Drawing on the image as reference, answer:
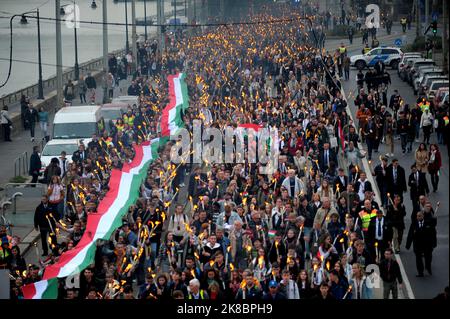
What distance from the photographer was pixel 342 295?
16.2 meters

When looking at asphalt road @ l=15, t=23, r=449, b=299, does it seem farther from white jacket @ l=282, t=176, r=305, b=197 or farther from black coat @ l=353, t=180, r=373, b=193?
white jacket @ l=282, t=176, r=305, b=197

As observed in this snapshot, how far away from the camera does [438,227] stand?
374 inches

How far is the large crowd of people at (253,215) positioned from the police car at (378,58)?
65.0 feet

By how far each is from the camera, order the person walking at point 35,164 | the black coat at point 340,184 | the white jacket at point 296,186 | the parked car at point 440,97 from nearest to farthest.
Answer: the white jacket at point 296,186 → the black coat at point 340,184 → the person walking at point 35,164 → the parked car at point 440,97

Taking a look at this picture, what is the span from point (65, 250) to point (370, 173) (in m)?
12.0

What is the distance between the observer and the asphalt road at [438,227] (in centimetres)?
879

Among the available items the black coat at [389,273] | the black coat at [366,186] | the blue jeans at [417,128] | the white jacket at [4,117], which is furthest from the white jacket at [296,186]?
the white jacket at [4,117]

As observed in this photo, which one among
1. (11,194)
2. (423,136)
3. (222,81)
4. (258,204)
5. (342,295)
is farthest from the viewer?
(222,81)

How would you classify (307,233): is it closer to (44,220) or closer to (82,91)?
(44,220)

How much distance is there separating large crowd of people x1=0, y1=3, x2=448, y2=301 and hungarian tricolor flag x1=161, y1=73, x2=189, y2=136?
1.16 ft

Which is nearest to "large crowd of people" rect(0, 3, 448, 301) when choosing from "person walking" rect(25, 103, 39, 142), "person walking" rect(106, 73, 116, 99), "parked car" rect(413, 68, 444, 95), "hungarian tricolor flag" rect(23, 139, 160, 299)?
"hungarian tricolor flag" rect(23, 139, 160, 299)

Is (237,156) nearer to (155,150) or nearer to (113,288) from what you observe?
(155,150)

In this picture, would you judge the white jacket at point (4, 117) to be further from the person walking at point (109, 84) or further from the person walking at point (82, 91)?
the person walking at point (109, 84)

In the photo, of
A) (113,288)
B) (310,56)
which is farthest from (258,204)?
(310,56)
